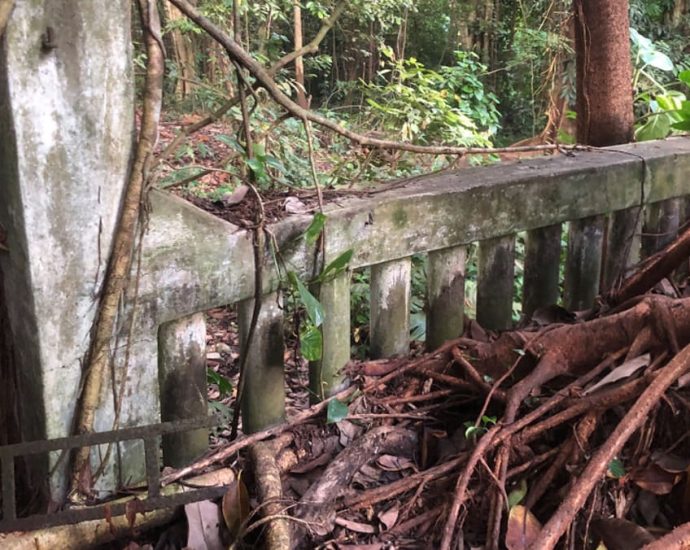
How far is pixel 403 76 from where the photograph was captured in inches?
248

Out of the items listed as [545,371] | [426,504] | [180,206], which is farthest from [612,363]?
[180,206]

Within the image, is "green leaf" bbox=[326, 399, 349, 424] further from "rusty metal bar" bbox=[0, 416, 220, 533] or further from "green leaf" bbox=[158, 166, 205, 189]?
"green leaf" bbox=[158, 166, 205, 189]

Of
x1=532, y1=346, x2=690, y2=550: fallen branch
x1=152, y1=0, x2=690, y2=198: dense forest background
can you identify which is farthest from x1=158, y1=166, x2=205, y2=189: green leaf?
x1=532, y1=346, x2=690, y2=550: fallen branch

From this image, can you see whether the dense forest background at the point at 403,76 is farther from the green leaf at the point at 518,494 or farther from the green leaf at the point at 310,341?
the green leaf at the point at 518,494

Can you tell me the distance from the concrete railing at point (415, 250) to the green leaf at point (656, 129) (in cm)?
53

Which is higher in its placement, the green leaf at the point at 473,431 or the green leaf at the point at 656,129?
the green leaf at the point at 656,129

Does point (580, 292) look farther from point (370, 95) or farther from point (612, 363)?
point (370, 95)

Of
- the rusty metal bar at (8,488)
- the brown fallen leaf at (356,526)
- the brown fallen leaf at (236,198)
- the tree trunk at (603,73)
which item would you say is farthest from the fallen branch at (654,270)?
the rusty metal bar at (8,488)

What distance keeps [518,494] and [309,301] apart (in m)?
0.79

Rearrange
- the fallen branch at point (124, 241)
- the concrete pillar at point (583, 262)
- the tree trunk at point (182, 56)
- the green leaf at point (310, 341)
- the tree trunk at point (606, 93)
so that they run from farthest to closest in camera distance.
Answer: the tree trunk at point (182, 56) → the tree trunk at point (606, 93) → the concrete pillar at point (583, 262) → the green leaf at point (310, 341) → the fallen branch at point (124, 241)

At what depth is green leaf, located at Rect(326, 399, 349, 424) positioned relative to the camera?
2.30 metres

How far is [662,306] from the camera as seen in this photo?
223 cm

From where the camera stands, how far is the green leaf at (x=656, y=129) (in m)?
3.97

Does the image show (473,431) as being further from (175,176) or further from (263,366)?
(175,176)
